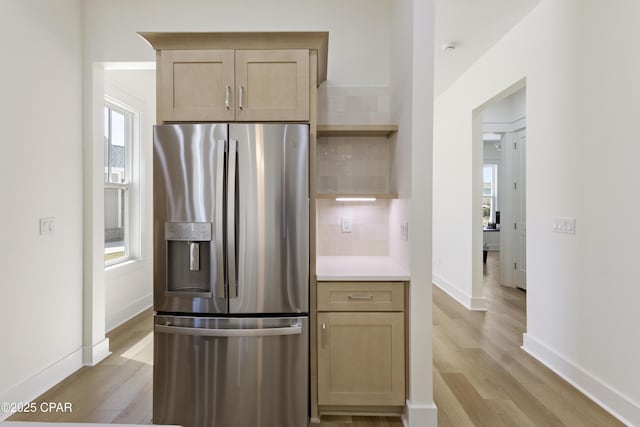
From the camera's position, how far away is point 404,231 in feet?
7.29

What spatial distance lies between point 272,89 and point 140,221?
2.89 m

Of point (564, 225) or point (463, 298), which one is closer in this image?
point (564, 225)

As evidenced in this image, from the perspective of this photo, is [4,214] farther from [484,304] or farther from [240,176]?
[484,304]

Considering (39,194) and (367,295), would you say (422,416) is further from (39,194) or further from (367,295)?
(39,194)

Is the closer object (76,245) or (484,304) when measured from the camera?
(76,245)

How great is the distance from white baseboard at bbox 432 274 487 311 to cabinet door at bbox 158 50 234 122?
3.66 m

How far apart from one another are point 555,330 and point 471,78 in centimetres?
297

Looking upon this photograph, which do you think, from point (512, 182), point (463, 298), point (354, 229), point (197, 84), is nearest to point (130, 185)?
point (197, 84)

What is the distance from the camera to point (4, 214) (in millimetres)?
2111

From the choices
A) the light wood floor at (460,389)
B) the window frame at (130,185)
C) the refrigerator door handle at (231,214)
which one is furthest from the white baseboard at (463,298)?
the window frame at (130,185)

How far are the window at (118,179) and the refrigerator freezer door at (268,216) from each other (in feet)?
8.02

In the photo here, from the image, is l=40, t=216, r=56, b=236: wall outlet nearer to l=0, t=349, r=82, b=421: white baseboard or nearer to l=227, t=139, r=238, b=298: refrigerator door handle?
l=0, t=349, r=82, b=421: white baseboard

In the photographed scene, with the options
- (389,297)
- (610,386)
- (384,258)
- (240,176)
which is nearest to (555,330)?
(610,386)

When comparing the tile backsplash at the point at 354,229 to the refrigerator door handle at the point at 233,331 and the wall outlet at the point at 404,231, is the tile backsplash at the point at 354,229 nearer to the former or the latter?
the wall outlet at the point at 404,231
